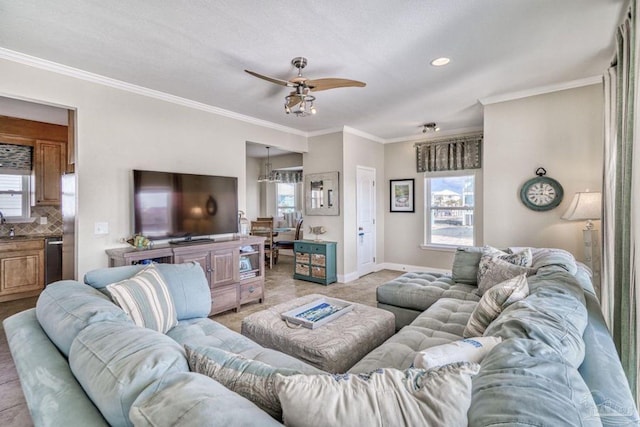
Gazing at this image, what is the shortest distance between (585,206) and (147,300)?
400 centimetres

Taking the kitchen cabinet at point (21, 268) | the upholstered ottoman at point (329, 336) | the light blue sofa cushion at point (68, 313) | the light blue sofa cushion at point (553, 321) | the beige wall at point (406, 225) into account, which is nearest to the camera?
the light blue sofa cushion at point (553, 321)

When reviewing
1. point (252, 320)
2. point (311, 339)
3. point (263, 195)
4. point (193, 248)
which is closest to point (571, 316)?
point (311, 339)

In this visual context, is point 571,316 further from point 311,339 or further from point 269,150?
point 269,150

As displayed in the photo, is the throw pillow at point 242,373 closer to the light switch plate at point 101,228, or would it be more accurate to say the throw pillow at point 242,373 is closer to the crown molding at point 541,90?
the light switch plate at point 101,228

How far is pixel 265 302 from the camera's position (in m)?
4.18

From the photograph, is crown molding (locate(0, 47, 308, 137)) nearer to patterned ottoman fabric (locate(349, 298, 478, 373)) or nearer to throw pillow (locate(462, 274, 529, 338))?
patterned ottoman fabric (locate(349, 298, 478, 373))

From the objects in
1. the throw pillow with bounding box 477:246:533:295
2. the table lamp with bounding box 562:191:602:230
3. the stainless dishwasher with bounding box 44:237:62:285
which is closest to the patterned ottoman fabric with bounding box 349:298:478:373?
the throw pillow with bounding box 477:246:533:295

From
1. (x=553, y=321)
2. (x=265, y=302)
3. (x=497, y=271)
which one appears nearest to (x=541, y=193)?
(x=497, y=271)

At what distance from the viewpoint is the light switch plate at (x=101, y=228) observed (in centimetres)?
310

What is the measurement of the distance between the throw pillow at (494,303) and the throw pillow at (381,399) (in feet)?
3.50

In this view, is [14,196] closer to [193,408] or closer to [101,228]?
[101,228]

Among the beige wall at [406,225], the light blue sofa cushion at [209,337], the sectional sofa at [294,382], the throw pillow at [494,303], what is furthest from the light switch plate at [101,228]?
the beige wall at [406,225]

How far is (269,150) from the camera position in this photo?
708 cm

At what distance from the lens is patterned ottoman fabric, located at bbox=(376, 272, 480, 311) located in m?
2.83
